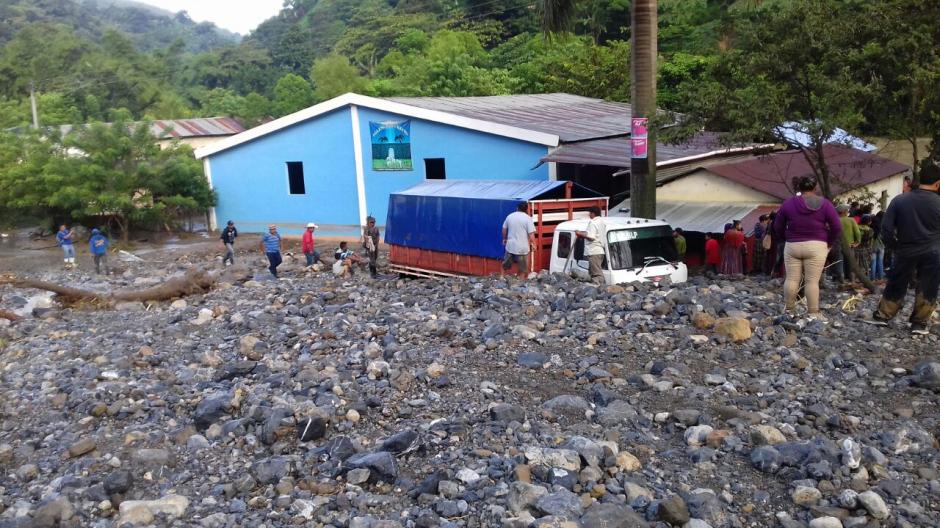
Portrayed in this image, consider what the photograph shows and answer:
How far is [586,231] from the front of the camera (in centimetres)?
1248

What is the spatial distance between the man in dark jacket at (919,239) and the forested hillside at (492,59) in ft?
10.2

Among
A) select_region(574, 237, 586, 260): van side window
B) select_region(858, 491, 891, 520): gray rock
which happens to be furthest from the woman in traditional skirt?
select_region(858, 491, 891, 520): gray rock

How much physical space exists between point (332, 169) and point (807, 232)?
18.2 meters

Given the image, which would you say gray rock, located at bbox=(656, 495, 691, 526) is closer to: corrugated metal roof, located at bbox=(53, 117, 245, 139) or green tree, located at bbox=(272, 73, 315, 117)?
corrugated metal roof, located at bbox=(53, 117, 245, 139)

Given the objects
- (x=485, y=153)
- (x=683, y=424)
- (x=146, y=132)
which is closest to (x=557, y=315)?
(x=683, y=424)

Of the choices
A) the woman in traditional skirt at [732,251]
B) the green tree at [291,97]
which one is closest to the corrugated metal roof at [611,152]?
the woman in traditional skirt at [732,251]

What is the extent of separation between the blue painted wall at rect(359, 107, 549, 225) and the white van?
7.20 m

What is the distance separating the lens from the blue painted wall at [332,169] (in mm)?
21172

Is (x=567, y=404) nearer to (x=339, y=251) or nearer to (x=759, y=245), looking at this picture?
(x=759, y=245)

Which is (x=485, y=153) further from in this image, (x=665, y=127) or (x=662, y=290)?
(x=662, y=290)

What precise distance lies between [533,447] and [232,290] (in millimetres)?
11186

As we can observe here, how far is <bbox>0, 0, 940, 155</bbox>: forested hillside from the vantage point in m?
11.4

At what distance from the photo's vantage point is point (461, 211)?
1598 centimetres

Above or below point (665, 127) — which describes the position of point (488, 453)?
below
